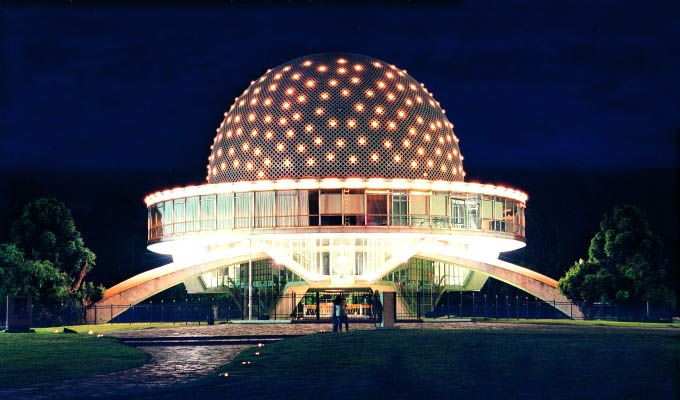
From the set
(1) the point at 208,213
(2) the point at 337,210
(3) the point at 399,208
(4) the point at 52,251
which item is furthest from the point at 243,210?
(4) the point at 52,251

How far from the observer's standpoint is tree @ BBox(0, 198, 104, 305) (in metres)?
42.2

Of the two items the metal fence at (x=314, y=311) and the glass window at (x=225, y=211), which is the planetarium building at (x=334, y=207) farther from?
the metal fence at (x=314, y=311)

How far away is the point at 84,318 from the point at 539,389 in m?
34.5

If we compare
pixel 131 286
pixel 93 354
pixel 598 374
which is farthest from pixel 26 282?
pixel 598 374

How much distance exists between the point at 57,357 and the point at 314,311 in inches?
1131

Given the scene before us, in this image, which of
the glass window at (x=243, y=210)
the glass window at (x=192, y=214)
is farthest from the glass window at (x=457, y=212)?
the glass window at (x=192, y=214)

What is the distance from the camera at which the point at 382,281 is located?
51.6 metres

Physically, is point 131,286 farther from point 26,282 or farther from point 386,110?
point 386,110

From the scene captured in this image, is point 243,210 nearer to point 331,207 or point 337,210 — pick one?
point 331,207

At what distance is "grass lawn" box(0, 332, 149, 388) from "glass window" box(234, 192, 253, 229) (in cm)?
2316

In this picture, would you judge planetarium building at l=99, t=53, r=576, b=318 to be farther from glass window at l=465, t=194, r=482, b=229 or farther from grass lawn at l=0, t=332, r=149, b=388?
grass lawn at l=0, t=332, r=149, b=388

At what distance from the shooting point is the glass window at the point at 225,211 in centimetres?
5122

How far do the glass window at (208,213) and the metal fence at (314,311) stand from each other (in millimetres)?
3996

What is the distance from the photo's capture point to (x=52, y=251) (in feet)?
151
